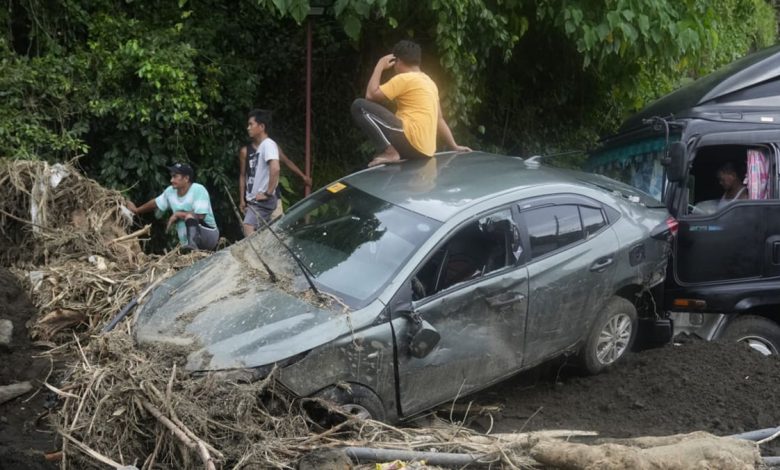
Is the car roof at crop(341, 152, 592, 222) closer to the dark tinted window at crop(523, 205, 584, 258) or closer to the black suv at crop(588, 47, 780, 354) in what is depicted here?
the dark tinted window at crop(523, 205, 584, 258)

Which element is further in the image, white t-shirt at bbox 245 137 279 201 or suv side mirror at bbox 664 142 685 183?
white t-shirt at bbox 245 137 279 201

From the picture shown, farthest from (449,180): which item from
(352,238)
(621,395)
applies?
(621,395)

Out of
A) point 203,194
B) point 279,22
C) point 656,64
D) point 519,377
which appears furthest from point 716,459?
point 279,22

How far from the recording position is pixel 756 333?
27.6 ft

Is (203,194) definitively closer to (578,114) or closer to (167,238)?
(167,238)

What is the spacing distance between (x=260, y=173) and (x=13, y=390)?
363 cm

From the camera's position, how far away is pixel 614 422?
7.04 metres

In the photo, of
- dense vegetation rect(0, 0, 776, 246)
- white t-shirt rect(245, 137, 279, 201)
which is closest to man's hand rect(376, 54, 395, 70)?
dense vegetation rect(0, 0, 776, 246)

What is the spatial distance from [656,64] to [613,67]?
51cm

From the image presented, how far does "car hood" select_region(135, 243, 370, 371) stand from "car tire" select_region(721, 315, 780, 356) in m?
3.88

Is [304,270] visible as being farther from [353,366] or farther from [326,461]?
[326,461]

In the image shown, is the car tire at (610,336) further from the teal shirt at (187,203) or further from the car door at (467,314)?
the teal shirt at (187,203)

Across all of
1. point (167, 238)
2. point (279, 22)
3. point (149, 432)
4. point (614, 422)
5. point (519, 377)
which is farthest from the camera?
point (279, 22)

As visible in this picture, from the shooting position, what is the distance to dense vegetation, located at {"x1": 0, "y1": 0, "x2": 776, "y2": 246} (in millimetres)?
9992
